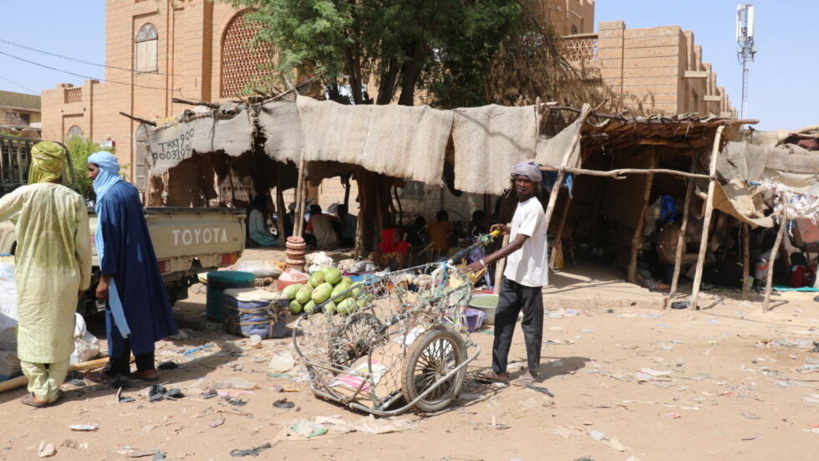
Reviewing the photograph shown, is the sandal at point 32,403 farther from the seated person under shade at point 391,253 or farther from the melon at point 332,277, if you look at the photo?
the seated person under shade at point 391,253

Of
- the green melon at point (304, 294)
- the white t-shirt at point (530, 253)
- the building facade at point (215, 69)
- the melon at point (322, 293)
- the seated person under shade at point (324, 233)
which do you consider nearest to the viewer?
the white t-shirt at point (530, 253)

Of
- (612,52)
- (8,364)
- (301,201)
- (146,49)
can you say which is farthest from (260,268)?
(146,49)

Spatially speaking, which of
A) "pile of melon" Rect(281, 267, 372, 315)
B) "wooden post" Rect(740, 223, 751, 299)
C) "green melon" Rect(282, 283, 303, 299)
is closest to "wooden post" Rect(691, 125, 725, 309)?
"wooden post" Rect(740, 223, 751, 299)

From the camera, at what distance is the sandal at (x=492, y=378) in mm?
5148

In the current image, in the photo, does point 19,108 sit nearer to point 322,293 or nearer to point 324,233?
point 324,233

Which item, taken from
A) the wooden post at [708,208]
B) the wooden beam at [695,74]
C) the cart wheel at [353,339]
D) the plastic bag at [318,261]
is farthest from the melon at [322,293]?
the wooden beam at [695,74]

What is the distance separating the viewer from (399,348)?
16.0 feet

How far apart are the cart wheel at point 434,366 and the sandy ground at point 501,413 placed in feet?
0.38

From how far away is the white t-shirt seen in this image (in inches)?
193

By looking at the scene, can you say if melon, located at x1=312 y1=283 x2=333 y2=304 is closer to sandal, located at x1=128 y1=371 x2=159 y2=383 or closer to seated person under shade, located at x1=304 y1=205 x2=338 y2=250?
sandal, located at x1=128 y1=371 x2=159 y2=383

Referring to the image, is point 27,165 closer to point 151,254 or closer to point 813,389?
point 151,254

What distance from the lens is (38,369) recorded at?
434 centimetres

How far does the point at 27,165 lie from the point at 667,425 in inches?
289

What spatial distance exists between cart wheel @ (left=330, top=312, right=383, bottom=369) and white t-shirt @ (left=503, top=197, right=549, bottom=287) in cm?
114
